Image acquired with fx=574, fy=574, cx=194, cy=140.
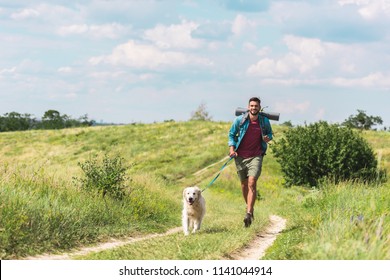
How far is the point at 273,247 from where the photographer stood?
10602 mm

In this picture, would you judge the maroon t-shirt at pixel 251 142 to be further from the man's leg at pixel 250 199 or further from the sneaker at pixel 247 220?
the sneaker at pixel 247 220

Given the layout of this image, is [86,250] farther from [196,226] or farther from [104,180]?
[104,180]

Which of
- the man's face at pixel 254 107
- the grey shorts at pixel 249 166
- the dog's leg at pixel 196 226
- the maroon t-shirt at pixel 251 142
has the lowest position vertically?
the dog's leg at pixel 196 226

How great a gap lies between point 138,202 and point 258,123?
15.1 feet

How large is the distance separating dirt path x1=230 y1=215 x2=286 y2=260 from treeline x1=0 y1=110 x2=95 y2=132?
128773mm

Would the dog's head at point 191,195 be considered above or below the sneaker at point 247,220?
above

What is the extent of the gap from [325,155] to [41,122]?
126m

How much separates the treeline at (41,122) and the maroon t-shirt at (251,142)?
129 metres

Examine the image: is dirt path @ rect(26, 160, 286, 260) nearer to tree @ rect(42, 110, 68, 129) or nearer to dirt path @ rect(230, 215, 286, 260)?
dirt path @ rect(230, 215, 286, 260)

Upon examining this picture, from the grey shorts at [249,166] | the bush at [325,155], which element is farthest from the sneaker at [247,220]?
the bush at [325,155]

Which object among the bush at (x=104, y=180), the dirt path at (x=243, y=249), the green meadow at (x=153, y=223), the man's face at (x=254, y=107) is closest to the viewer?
the green meadow at (x=153, y=223)


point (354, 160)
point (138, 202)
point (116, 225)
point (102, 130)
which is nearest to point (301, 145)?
point (354, 160)

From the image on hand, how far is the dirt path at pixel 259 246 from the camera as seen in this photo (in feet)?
32.2

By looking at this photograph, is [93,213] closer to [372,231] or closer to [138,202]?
[138,202]
